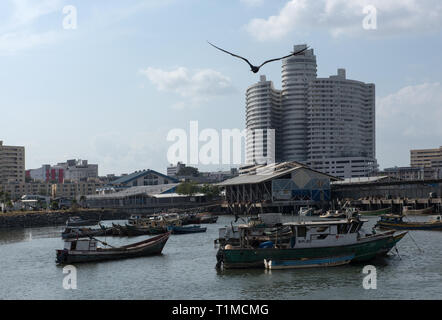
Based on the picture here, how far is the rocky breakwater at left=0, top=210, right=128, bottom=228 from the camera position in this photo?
11325 cm

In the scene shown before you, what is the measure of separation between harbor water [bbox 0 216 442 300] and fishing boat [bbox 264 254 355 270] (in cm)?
52

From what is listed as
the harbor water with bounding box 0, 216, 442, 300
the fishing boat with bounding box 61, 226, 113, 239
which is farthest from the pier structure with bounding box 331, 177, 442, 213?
the harbor water with bounding box 0, 216, 442, 300

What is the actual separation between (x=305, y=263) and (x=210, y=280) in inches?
283

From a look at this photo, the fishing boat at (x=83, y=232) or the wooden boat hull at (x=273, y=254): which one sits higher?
the wooden boat hull at (x=273, y=254)

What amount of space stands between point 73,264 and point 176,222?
4040cm

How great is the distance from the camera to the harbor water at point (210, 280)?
33375mm

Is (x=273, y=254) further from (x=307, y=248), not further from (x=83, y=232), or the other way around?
(x=83, y=232)

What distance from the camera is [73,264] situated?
48.4 meters

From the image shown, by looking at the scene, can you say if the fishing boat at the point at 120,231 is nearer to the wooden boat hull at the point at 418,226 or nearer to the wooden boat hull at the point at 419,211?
the wooden boat hull at the point at 418,226

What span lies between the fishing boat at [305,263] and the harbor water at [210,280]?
516 millimetres

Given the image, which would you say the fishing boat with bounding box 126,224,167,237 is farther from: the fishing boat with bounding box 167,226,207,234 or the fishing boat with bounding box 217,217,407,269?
the fishing boat with bounding box 217,217,407,269

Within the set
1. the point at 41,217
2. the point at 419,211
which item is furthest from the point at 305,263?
the point at 41,217

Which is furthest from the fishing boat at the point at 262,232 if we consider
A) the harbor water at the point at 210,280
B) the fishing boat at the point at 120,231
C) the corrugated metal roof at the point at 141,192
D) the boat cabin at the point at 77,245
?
the corrugated metal roof at the point at 141,192
